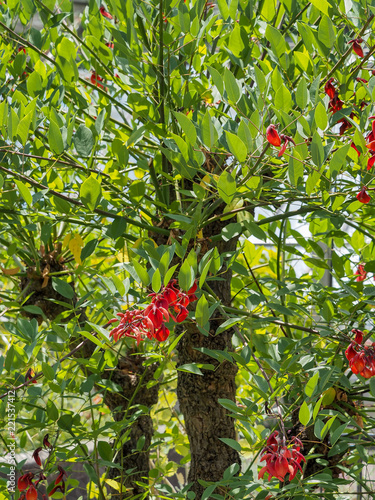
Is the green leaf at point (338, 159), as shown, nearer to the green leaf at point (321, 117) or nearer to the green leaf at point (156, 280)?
the green leaf at point (321, 117)

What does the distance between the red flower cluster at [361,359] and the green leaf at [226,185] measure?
0.33 metres

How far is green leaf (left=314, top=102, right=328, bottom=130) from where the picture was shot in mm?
527

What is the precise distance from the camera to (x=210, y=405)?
0.98 meters

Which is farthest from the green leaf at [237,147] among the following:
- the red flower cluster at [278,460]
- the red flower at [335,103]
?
the red flower cluster at [278,460]

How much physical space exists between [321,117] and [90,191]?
290 millimetres

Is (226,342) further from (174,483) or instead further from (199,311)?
(174,483)

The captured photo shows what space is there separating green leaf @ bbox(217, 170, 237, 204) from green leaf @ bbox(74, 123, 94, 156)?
0.23 meters

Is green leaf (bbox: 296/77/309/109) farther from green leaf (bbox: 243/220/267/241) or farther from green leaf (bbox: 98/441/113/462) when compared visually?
green leaf (bbox: 98/441/113/462)

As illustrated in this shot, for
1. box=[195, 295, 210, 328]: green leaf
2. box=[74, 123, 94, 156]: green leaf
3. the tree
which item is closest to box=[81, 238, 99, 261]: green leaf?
the tree

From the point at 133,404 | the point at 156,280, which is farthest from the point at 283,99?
the point at 133,404

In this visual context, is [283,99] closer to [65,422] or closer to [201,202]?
[201,202]

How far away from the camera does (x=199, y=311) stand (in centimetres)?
59

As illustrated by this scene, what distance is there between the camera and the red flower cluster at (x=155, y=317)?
578mm

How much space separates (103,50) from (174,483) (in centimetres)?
268
